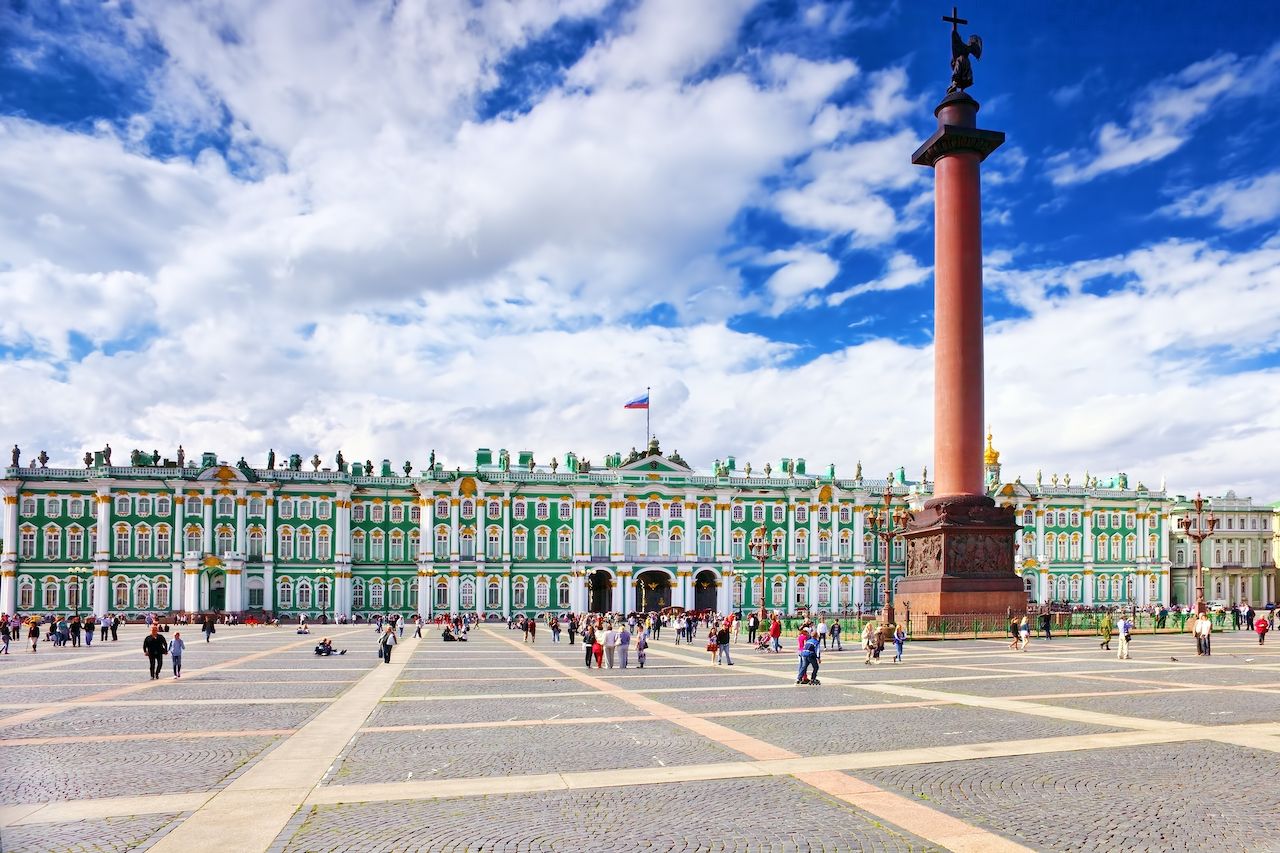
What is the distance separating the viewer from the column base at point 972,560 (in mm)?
44281

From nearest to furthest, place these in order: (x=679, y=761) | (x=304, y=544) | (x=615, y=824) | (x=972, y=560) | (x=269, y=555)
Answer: (x=615, y=824), (x=679, y=761), (x=972, y=560), (x=269, y=555), (x=304, y=544)

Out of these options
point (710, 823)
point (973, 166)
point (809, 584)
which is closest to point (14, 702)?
point (710, 823)

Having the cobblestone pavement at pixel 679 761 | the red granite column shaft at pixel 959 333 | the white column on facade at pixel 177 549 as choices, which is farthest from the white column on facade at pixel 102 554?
the red granite column shaft at pixel 959 333

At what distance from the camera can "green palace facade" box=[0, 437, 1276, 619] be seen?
3172 inches

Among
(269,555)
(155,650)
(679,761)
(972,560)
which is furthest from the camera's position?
(269,555)

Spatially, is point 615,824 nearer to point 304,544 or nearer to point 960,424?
point 960,424

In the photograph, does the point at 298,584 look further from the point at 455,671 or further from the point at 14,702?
the point at 14,702

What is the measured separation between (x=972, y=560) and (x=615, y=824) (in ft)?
120

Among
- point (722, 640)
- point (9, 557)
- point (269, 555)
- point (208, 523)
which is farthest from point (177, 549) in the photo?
point (722, 640)

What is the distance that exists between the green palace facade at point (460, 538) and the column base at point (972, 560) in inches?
1435

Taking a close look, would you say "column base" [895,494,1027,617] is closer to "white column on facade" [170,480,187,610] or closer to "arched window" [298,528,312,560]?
"arched window" [298,528,312,560]

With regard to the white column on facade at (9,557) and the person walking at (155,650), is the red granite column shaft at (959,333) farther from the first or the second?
the white column on facade at (9,557)

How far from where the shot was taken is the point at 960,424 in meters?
44.9

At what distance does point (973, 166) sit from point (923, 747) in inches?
1432
